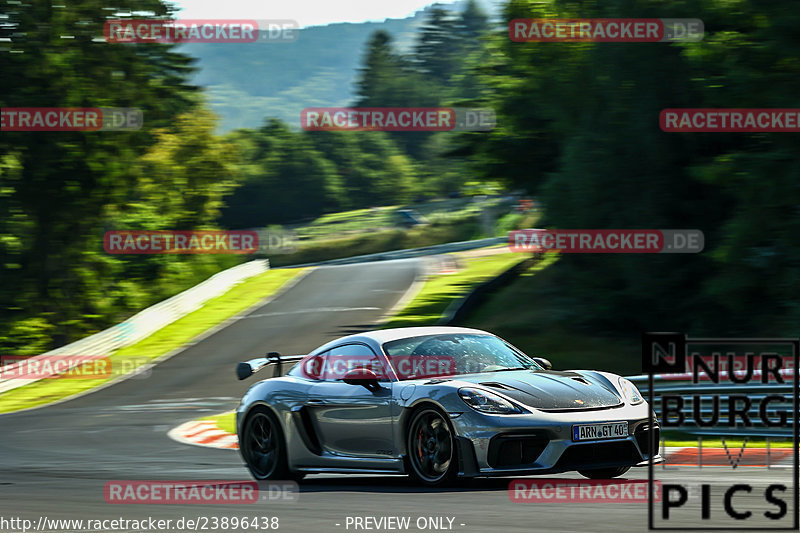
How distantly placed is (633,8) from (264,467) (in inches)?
582

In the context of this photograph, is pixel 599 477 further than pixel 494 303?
No

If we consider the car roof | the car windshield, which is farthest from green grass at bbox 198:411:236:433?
the car windshield

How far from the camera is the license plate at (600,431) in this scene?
7.28m

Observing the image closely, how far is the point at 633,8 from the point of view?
21297 millimetres

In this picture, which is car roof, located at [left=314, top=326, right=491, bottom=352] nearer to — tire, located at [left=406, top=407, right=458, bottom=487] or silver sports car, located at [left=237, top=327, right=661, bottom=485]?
silver sports car, located at [left=237, top=327, right=661, bottom=485]

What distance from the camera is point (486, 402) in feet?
24.6

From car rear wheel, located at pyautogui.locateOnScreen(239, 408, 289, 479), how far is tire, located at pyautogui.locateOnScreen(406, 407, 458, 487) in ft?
5.06

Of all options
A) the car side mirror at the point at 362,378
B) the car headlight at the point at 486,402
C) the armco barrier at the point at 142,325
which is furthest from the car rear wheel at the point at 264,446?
the armco barrier at the point at 142,325

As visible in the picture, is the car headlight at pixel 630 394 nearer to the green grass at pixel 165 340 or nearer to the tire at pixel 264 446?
the tire at pixel 264 446

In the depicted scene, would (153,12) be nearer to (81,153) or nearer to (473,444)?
(81,153)

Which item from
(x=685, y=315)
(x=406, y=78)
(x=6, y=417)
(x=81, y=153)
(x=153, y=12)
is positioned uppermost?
(x=406, y=78)

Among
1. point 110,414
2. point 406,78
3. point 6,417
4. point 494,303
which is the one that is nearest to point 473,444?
point 110,414

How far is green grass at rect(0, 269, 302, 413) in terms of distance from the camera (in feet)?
75.2

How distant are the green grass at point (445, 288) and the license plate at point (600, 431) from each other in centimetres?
2099
